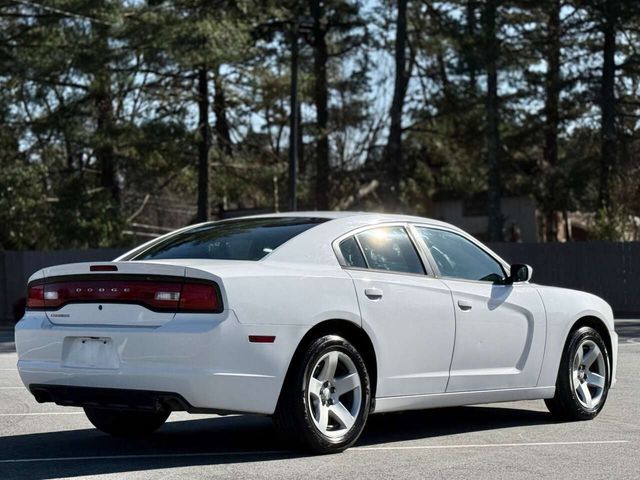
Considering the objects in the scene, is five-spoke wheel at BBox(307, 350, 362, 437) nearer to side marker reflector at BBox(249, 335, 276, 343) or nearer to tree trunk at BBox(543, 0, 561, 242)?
side marker reflector at BBox(249, 335, 276, 343)

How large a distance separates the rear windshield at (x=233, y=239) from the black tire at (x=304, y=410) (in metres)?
0.73

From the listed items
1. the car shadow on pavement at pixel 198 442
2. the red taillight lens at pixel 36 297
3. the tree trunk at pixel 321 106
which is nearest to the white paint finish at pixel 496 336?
the car shadow on pavement at pixel 198 442

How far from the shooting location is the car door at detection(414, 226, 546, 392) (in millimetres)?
8719

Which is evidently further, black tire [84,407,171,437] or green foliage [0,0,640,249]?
green foliage [0,0,640,249]

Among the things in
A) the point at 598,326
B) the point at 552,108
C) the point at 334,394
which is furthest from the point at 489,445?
the point at 552,108

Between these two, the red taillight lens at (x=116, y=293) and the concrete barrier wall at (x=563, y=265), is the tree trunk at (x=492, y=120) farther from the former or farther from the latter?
the red taillight lens at (x=116, y=293)

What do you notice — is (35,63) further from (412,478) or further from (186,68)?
(412,478)

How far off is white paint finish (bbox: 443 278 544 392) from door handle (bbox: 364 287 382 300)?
30.7 inches

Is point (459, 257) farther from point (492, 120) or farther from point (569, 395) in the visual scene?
point (492, 120)

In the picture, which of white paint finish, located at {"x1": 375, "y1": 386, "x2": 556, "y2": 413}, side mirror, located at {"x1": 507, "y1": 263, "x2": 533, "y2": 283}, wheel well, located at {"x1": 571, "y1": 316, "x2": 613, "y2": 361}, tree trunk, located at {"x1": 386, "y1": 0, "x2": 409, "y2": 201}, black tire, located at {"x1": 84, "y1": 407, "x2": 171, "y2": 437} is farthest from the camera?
tree trunk, located at {"x1": 386, "y1": 0, "x2": 409, "y2": 201}

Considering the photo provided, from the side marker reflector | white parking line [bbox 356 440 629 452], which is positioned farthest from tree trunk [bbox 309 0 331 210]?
the side marker reflector

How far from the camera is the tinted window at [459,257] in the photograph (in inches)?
354

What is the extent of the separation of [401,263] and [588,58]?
31850 mm

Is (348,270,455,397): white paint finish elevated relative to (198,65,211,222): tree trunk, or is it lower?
lower
